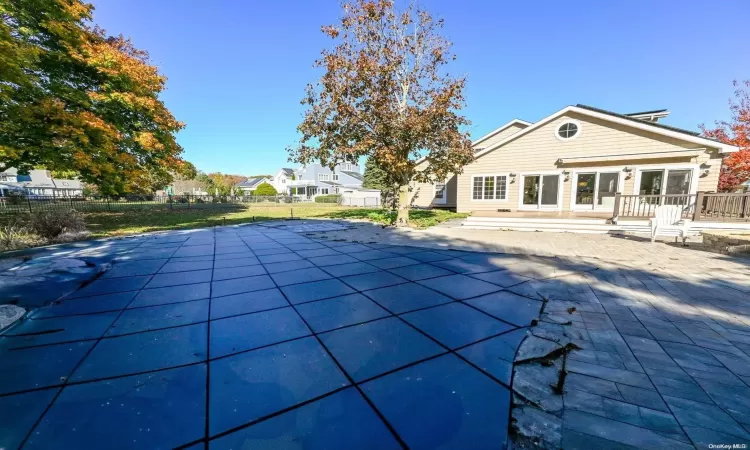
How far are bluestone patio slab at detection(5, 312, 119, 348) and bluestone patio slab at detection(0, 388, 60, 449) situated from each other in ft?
2.79

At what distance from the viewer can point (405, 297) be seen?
3641 mm

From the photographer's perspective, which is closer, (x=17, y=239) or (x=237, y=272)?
(x=237, y=272)

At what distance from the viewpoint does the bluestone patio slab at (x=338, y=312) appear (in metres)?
2.91

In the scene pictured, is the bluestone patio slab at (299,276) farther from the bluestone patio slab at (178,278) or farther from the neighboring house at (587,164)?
the neighboring house at (587,164)

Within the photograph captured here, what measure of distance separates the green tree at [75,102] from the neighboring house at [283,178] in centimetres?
3974

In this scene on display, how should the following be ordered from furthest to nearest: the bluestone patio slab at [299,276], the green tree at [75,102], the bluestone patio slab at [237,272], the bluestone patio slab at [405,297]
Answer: the green tree at [75,102] < the bluestone patio slab at [237,272] < the bluestone patio slab at [299,276] < the bluestone patio slab at [405,297]

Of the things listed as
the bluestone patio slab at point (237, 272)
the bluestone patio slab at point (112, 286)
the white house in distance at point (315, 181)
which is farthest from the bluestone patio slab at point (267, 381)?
the white house in distance at point (315, 181)

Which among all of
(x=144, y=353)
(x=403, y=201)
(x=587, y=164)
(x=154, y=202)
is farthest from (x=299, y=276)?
(x=154, y=202)

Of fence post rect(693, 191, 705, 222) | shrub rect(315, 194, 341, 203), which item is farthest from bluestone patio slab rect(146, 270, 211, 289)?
shrub rect(315, 194, 341, 203)

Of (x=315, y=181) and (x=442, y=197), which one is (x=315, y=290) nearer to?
(x=442, y=197)

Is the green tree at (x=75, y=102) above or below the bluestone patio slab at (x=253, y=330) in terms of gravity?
above

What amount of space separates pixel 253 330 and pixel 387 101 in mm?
9867

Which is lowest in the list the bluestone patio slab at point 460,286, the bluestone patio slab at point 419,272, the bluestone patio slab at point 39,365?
the bluestone patio slab at point 460,286

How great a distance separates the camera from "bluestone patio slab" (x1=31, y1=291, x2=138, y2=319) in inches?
123
